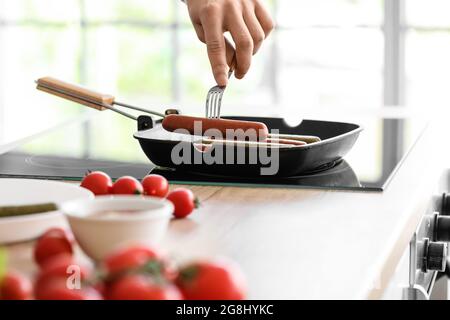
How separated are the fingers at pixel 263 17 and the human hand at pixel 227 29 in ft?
0.07

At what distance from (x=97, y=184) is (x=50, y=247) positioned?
0.34 metres

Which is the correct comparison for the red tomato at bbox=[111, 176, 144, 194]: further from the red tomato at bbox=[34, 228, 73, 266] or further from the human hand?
the human hand

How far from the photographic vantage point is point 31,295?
0.83 metres

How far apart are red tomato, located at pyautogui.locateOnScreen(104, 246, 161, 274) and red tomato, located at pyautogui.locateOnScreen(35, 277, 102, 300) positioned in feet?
0.08

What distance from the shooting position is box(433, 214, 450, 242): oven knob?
1.64m

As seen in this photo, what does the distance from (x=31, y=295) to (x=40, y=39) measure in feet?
18.1

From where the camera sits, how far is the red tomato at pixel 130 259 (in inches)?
30.5

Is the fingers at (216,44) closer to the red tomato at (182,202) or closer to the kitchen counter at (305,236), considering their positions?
the kitchen counter at (305,236)

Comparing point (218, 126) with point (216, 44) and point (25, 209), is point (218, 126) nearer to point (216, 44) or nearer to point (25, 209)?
point (216, 44)

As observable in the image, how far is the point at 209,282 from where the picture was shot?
786 millimetres

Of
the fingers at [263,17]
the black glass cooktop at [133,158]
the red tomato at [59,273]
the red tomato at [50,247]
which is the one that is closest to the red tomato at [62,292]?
the red tomato at [59,273]

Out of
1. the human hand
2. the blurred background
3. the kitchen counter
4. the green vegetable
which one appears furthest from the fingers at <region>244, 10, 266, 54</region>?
the blurred background
